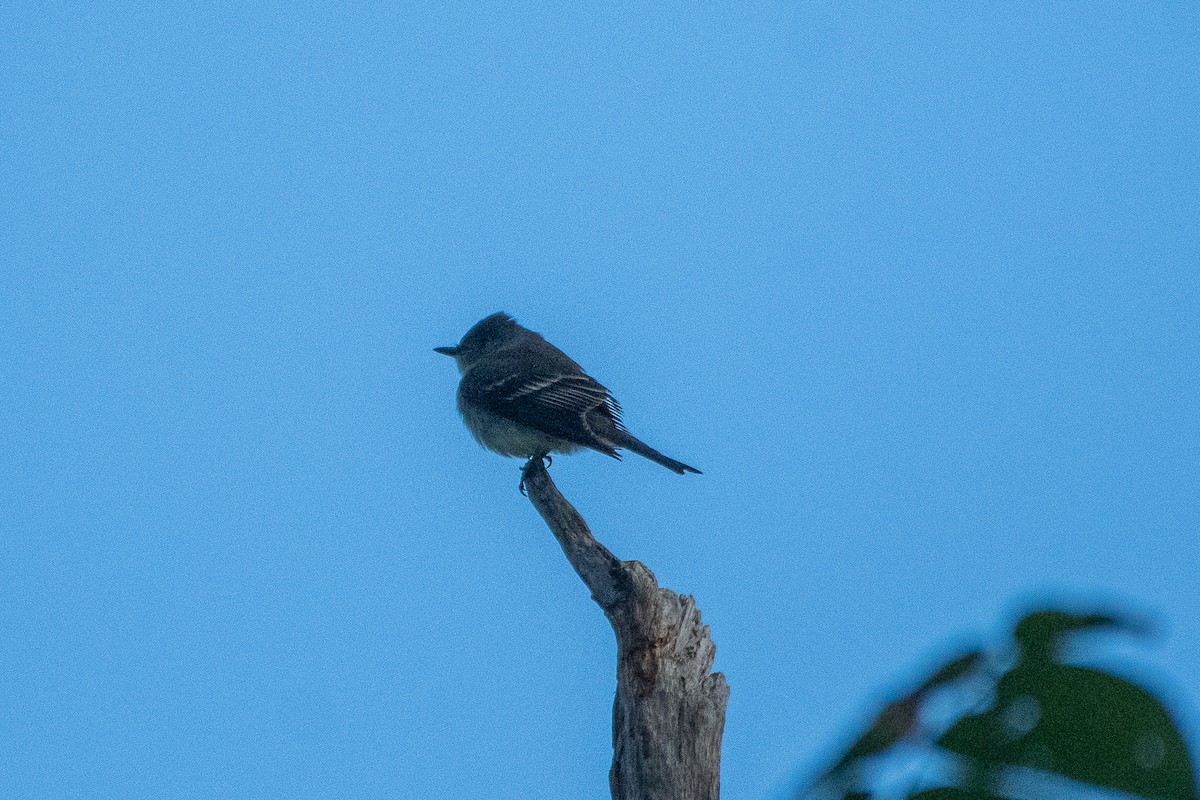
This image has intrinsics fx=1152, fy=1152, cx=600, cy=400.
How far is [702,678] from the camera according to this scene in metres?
5.08

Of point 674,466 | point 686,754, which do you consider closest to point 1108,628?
point 686,754

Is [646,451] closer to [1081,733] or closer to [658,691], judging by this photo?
[658,691]

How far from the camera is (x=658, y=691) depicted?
499cm

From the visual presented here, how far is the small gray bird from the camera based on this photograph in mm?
8150

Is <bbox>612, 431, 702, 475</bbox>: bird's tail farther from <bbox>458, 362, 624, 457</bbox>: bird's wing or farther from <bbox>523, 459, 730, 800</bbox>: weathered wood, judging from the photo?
<bbox>523, 459, 730, 800</bbox>: weathered wood

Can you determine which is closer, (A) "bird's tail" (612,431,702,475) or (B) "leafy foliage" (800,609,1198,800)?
(B) "leafy foliage" (800,609,1198,800)

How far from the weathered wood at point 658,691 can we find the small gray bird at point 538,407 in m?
2.16

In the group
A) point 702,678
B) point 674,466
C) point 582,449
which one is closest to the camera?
point 702,678

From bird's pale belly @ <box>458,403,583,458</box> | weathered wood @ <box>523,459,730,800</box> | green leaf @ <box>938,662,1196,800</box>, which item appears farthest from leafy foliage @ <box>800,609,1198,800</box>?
bird's pale belly @ <box>458,403,583,458</box>

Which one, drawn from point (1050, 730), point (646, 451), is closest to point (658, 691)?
point (646, 451)

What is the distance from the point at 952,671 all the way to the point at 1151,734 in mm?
195

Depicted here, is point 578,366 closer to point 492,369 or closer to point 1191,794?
point 492,369

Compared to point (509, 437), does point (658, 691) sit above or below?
below

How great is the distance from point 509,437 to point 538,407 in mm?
451
